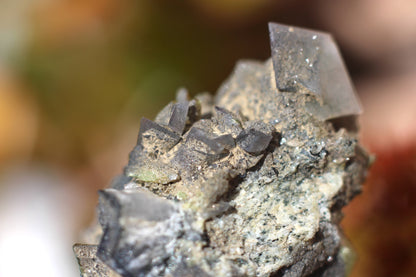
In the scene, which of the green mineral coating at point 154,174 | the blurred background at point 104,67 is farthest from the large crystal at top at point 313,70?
the blurred background at point 104,67

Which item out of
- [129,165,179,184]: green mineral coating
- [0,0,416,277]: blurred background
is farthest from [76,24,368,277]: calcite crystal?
[0,0,416,277]: blurred background

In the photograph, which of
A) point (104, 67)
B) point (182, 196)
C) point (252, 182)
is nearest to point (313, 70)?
point (252, 182)

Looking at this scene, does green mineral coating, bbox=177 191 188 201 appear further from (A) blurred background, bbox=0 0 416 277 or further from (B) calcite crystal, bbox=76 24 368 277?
(A) blurred background, bbox=0 0 416 277

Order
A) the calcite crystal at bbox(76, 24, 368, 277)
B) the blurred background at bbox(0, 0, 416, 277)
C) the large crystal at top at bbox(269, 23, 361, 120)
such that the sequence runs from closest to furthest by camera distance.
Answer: the calcite crystal at bbox(76, 24, 368, 277) → the large crystal at top at bbox(269, 23, 361, 120) → the blurred background at bbox(0, 0, 416, 277)

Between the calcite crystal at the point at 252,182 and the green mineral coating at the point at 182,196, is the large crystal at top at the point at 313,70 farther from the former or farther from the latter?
the green mineral coating at the point at 182,196

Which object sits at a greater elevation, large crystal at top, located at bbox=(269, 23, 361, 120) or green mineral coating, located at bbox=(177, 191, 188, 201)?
large crystal at top, located at bbox=(269, 23, 361, 120)

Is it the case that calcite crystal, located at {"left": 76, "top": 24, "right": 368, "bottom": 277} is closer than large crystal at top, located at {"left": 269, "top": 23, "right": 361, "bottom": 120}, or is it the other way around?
calcite crystal, located at {"left": 76, "top": 24, "right": 368, "bottom": 277}

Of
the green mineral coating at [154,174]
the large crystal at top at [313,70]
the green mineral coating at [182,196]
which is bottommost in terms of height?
the green mineral coating at [182,196]

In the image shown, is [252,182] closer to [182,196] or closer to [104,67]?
[182,196]
